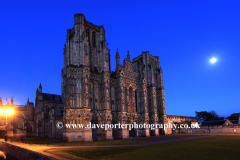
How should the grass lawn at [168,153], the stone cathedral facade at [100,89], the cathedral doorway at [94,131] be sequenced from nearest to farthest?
1. the grass lawn at [168,153]
2. the stone cathedral facade at [100,89]
3. the cathedral doorway at [94,131]

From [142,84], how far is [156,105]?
10.5 m

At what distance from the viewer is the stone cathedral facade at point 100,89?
4150 cm

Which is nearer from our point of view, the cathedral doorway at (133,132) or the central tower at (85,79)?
the central tower at (85,79)

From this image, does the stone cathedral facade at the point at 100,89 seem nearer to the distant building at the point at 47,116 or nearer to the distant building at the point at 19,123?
the distant building at the point at 47,116

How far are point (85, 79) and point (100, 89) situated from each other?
6.70 meters

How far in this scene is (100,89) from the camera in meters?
48.1

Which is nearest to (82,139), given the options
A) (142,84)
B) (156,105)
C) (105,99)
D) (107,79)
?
(105,99)

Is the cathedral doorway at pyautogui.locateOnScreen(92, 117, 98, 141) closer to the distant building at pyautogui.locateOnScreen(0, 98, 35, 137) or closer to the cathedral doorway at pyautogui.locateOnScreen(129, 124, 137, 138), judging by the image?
the cathedral doorway at pyautogui.locateOnScreen(129, 124, 137, 138)

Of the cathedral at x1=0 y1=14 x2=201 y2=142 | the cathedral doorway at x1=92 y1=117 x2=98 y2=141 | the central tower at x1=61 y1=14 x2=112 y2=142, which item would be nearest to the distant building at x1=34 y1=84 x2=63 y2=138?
the cathedral at x1=0 y1=14 x2=201 y2=142

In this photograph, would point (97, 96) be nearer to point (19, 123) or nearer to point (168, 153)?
point (168, 153)

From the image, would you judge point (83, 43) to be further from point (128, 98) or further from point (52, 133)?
point (52, 133)

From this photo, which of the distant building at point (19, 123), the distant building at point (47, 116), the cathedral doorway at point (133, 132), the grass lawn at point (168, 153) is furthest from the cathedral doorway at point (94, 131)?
the distant building at point (19, 123)

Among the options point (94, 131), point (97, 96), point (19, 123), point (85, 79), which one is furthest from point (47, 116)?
point (85, 79)

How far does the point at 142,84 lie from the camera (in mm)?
60375
